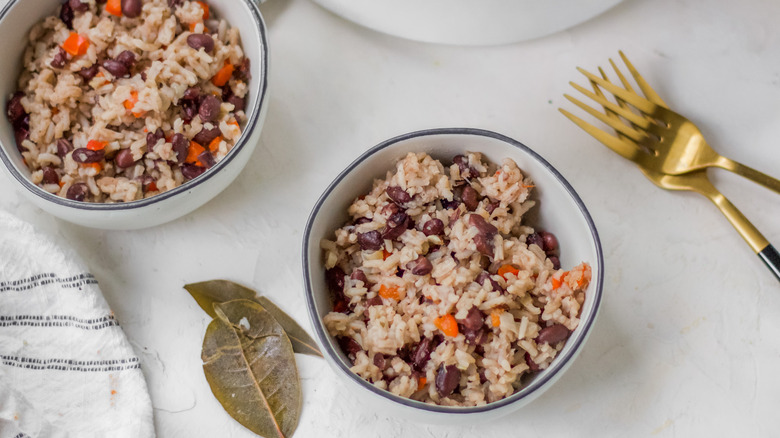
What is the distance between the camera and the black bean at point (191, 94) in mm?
1651

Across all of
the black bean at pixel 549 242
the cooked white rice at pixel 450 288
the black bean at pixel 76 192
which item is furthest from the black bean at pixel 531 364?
the black bean at pixel 76 192

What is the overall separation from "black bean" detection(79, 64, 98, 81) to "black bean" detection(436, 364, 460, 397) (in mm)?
967

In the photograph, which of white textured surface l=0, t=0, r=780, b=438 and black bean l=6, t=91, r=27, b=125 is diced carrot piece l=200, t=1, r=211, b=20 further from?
black bean l=6, t=91, r=27, b=125

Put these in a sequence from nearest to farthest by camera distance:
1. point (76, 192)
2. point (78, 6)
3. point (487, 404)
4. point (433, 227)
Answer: point (487, 404) < point (433, 227) < point (76, 192) < point (78, 6)

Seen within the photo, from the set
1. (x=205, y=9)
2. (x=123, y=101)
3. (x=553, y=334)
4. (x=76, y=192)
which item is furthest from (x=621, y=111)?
(x=76, y=192)

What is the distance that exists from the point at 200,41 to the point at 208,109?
15cm

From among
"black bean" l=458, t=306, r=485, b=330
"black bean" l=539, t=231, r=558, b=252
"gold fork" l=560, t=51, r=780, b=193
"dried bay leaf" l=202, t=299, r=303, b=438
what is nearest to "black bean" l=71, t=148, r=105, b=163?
"dried bay leaf" l=202, t=299, r=303, b=438

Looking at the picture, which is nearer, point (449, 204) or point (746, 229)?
point (449, 204)

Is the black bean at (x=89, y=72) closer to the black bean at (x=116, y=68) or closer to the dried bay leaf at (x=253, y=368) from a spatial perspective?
the black bean at (x=116, y=68)

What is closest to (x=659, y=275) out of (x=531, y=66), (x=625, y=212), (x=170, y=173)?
(x=625, y=212)

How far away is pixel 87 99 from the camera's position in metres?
1.69

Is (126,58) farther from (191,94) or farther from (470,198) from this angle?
(470,198)

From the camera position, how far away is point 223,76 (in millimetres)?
1709

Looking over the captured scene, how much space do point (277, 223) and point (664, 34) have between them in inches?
39.5
